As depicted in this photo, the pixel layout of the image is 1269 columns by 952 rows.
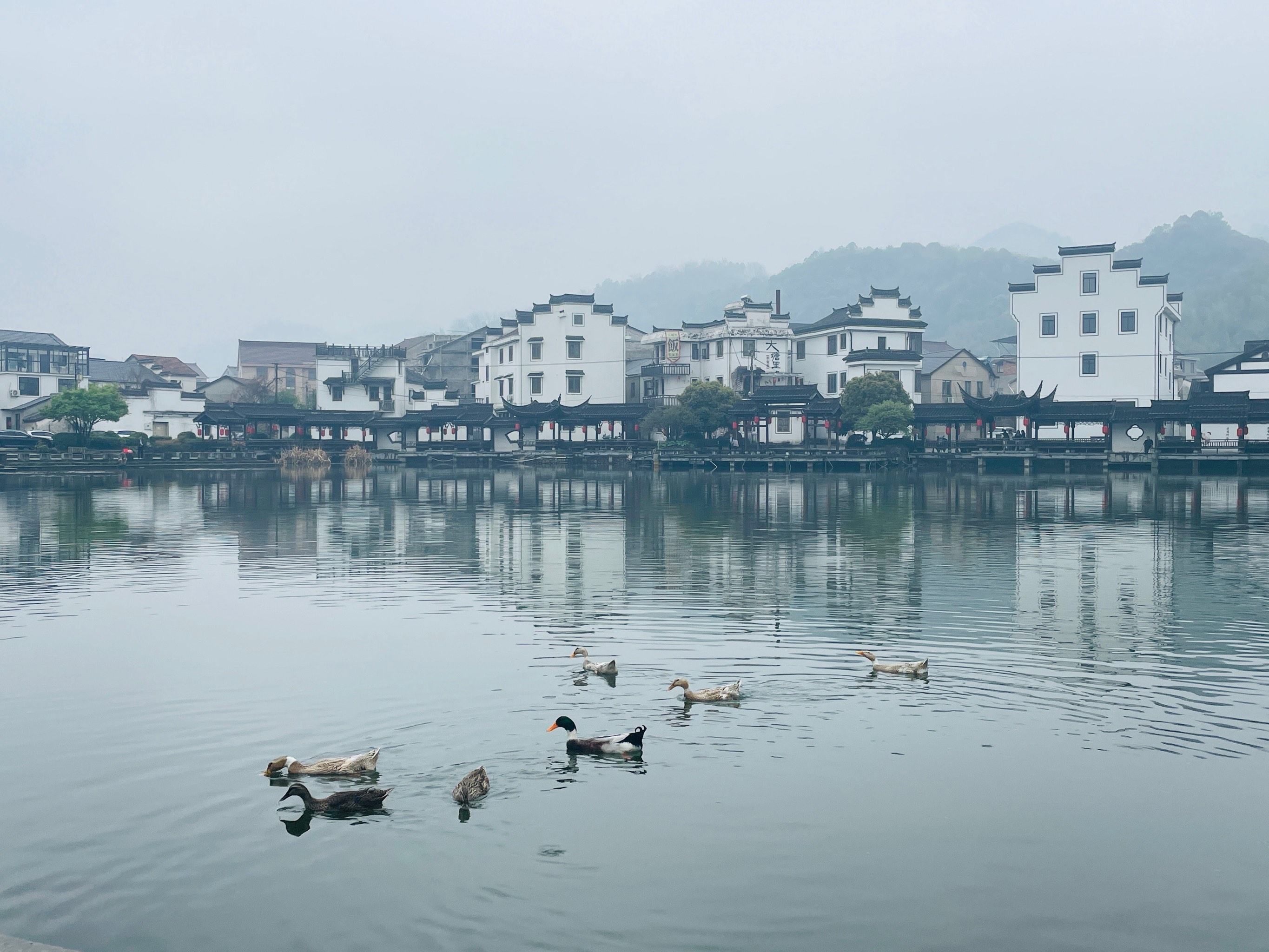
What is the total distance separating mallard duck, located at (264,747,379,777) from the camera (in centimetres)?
1084

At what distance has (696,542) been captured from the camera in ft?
103

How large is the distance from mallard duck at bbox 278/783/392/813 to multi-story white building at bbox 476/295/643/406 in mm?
82545

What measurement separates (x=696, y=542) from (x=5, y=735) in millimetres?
20928

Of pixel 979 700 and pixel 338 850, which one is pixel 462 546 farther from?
pixel 338 850

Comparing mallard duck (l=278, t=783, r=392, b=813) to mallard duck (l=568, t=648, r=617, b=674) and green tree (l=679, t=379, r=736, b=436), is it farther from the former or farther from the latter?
green tree (l=679, t=379, r=736, b=436)

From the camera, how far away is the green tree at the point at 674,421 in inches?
3241

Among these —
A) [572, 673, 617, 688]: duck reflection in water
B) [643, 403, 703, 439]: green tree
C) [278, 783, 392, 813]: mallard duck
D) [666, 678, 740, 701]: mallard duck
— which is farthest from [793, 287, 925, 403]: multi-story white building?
[278, 783, 392, 813]: mallard duck

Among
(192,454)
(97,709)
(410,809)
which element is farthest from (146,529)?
(192,454)

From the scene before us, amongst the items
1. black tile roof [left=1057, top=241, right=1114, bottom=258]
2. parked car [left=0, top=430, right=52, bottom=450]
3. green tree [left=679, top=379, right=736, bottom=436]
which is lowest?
parked car [left=0, top=430, right=52, bottom=450]

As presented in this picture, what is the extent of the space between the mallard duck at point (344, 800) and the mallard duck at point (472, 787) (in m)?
0.66

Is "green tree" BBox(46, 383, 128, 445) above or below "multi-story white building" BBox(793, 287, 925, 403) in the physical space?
below

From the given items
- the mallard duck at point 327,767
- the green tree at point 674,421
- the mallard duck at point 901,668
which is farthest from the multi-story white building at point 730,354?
the mallard duck at point 327,767

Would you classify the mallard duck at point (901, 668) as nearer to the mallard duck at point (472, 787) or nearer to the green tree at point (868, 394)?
the mallard duck at point (472, 787)

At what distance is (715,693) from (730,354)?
78.0 meters
